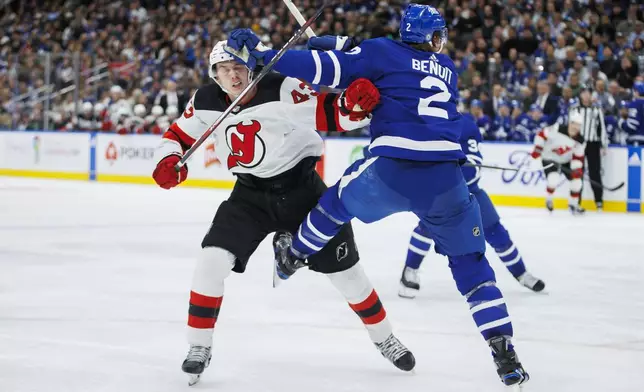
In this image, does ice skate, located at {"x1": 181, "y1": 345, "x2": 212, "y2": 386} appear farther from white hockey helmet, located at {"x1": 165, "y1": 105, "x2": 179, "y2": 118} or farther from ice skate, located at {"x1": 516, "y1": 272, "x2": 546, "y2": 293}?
white hockey helmet, located at {"x1": 165, "y1": 105, "x2": 179, "y2": 118}

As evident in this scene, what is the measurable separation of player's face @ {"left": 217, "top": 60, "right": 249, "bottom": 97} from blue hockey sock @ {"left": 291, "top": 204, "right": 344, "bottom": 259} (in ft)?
1.69

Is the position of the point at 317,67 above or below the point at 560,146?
above

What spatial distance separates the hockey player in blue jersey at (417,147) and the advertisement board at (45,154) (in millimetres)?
12697

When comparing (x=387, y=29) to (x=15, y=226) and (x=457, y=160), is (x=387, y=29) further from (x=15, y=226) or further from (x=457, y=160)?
(x=457, y=160)

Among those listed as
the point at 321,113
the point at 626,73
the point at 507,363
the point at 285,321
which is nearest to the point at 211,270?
the point at 321,113

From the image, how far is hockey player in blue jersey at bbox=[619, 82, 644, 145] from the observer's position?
1074 cm

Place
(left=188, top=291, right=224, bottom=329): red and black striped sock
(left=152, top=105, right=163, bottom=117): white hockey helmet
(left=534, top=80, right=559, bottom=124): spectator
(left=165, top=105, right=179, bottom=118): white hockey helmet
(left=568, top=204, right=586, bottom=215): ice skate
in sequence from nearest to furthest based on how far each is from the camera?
(left=188, top=291, right=224, bottom=329): red and black striped sock < (left=568, top=204, right=586, bottom=215): ice skate < (left=534, top=80, right=559, bottom=124): spectator < (left=165, top=105, right=179, bottom=118): white hockey helmet < (left=152, top=105, right=163, bottom=117): white hockey helmet

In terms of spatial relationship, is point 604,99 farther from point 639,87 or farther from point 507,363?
point 507,363

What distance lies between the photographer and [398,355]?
339cm

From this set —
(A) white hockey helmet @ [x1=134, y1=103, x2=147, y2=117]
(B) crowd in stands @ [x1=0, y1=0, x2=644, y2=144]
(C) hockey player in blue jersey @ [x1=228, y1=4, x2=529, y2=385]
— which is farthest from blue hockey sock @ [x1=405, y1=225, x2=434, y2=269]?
(A) white hockey helmet @ [x1=134, y1=103, x2=147, y2=117]

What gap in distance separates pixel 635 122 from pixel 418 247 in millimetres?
6426

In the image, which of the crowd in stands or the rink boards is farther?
the crowd in stands

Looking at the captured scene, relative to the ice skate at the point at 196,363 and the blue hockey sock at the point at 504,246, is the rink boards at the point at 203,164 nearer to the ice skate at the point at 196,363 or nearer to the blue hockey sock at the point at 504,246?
the blue hockey sock at the point at 504,246

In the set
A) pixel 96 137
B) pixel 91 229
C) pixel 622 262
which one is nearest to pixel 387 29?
pixel 96 137
